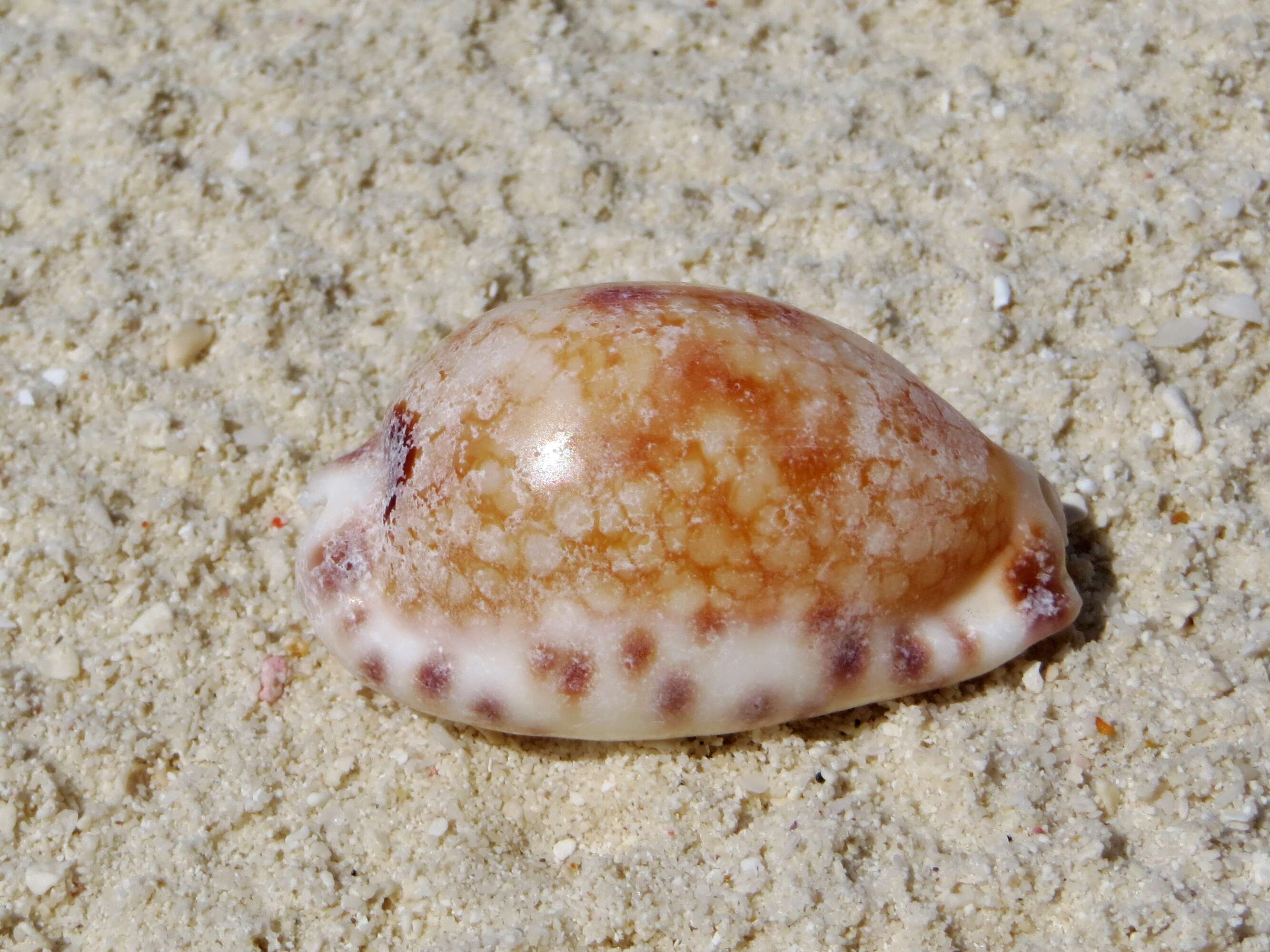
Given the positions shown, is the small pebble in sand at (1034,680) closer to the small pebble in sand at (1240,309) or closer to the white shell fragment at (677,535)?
the white shell fragment at (677,535)

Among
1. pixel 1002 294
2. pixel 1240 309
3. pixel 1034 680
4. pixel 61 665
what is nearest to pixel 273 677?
pixel 61 665

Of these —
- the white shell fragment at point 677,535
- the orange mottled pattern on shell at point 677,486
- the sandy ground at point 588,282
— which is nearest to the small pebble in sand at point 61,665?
the sandy ground at point 588,282

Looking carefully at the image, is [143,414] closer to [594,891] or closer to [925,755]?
[594,891]

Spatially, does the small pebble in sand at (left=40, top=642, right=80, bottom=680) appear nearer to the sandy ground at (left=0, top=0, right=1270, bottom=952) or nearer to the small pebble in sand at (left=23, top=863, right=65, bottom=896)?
the sandy ground at (left=0, top=0, right=1270, bottom=952)

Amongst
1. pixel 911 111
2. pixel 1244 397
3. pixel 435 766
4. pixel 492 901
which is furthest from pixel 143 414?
pixel 1244 397

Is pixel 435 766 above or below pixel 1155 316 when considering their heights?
below
